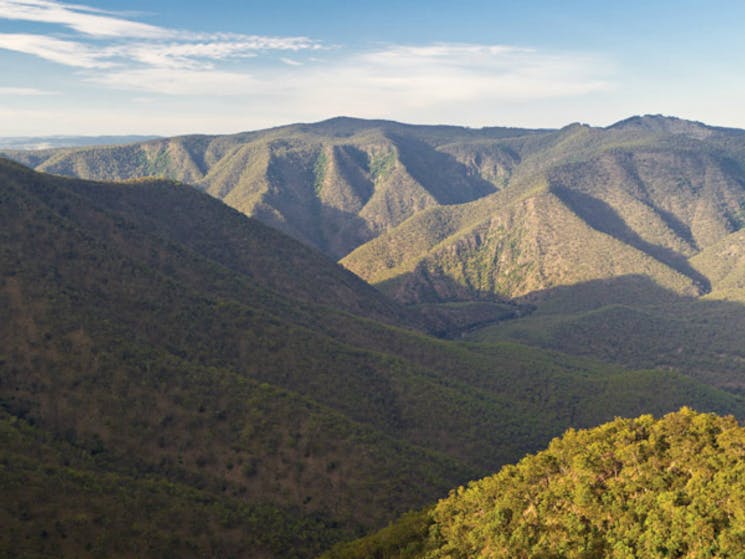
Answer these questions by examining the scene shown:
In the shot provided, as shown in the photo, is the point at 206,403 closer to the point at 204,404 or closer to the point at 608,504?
the point at 204,404

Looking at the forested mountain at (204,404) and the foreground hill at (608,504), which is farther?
the forested mountain at (204,404)

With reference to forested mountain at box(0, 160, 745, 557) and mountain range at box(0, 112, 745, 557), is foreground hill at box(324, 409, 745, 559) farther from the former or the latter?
forested mountain at box(0, 160, 745, 557)

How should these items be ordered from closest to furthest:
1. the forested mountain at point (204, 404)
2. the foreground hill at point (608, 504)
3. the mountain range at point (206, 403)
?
the foreground hill at point (608, 504), the forested mountain at point (204, 404), the mountain range at point (206, 403)

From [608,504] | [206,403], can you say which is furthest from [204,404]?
[608,504]

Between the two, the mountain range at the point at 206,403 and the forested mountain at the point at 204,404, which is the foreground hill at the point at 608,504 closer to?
the mountain range at the point at 206,403

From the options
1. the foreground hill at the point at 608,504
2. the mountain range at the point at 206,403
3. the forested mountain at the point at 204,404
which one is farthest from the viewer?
the mountain range at the point at 206,403

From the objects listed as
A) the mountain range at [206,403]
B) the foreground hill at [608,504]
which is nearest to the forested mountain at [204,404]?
the mountain range at [206,403]

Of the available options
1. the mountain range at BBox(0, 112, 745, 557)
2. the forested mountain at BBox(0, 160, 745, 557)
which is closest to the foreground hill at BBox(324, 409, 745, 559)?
the mountain range at BBox(0, 112, 745, 557)
